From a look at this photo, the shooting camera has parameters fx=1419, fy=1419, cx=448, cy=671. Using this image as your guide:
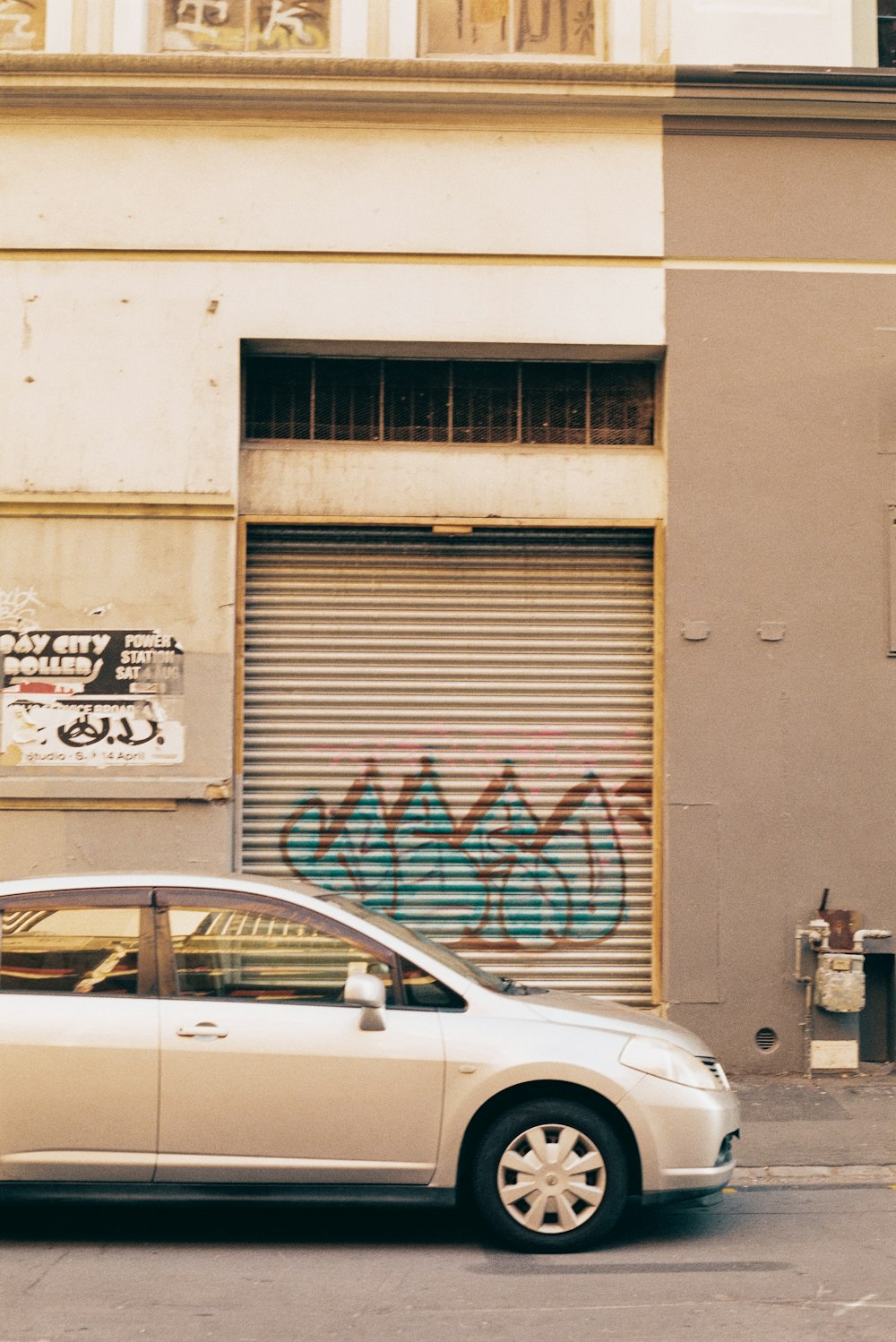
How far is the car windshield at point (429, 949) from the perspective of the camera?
6395 millimetres

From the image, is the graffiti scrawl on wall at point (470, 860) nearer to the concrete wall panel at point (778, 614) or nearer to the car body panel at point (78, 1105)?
the concrete wall panel at point (778, 614)

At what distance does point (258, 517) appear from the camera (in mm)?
10430

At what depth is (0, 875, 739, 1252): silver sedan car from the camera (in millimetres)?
5926

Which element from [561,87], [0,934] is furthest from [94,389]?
[0,934]

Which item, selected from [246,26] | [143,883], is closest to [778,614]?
[143,883]

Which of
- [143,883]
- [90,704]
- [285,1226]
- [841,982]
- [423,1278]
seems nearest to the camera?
[423,1278]

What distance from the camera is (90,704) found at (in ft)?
33.2

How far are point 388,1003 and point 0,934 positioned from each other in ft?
5.66

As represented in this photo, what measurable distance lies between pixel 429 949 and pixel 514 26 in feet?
25.0

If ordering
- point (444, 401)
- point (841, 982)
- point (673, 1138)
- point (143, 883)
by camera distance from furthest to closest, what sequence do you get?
point (444, 401)
point (841, 982)
point (143, 883)
point (673, 1138)

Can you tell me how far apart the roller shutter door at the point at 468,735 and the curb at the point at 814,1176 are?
2.81 metres

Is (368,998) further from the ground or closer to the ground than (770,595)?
closer to the ground

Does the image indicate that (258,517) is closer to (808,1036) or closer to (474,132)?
(474,132)

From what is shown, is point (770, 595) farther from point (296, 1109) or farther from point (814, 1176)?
point (296, 1109)
